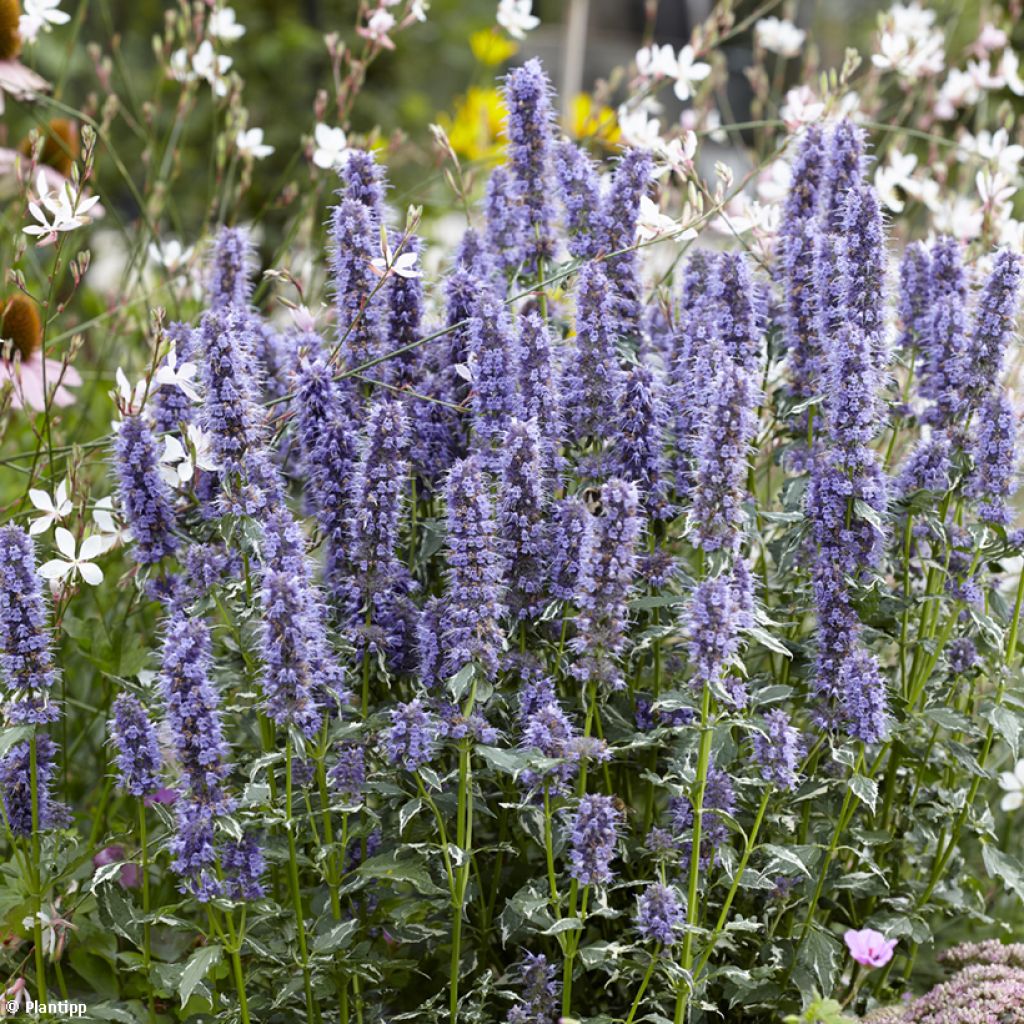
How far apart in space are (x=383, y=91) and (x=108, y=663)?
28.8 ft

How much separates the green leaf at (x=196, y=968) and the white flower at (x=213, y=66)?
88.7 inches

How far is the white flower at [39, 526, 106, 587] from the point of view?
2.55m

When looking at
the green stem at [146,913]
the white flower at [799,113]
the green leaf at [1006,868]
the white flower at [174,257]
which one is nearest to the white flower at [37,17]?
the white flower at [174,257]

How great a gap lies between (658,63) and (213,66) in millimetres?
1257

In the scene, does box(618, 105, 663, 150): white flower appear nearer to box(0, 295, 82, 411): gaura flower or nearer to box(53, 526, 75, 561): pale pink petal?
box(0, 295, 82, 411): gaura flower

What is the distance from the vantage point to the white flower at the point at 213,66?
12.0 feet

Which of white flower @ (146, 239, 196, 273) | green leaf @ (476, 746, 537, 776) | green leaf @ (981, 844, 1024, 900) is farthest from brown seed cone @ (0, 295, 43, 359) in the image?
green leaf @ (981, 844, 1024, 900)

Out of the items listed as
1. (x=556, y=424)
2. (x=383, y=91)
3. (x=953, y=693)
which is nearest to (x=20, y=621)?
(x=556, y=424)

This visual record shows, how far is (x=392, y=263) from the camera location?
8.09ft

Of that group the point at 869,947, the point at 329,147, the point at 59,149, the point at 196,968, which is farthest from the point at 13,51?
the point at 869,947

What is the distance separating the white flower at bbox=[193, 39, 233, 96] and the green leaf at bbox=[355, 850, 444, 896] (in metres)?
2.13

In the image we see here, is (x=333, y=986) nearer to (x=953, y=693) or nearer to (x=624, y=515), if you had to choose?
(x=624, y=515)

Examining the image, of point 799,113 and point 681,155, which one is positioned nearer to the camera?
point 681,155

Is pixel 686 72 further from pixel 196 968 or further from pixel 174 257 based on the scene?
pixel 196 968
